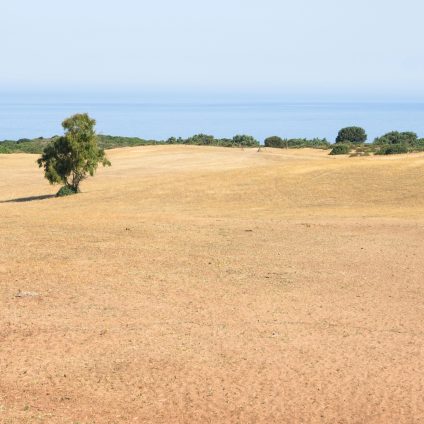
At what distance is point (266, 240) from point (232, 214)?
8693mm

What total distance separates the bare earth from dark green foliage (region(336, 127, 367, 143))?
2532 inches

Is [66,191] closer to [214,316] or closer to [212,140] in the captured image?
[214,316]

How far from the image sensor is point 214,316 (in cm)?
1592

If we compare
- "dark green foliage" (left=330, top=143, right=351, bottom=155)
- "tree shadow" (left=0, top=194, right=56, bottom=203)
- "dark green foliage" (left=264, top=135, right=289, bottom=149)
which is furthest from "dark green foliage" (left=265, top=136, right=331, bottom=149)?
"tree shadow" (left=0, top=194, right=56, bottom=203)

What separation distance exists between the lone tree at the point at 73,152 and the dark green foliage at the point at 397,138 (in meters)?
48.6

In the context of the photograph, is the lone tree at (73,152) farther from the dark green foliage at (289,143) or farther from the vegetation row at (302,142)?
the dark green foliage at (289,143)

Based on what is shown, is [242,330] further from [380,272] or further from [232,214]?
[232,214]

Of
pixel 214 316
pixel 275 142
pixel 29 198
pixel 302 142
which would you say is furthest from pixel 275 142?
pixel 214 316

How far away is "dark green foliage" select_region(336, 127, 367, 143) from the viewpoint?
96438 millimetres

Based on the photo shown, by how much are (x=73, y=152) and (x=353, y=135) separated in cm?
6080

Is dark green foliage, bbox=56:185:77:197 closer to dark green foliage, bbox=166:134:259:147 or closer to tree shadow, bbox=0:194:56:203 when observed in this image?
tree shadow, bbox=0:194:56:203

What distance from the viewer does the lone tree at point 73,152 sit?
42406 millimetres

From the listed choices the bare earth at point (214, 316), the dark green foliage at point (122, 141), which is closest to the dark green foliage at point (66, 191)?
the bare earth at point (214, 316)

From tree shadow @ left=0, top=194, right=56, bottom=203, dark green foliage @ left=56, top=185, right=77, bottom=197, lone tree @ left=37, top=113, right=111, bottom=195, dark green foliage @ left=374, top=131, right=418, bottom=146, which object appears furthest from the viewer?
dark green foliage @ left=374, top=131, right=418, bottom=146
